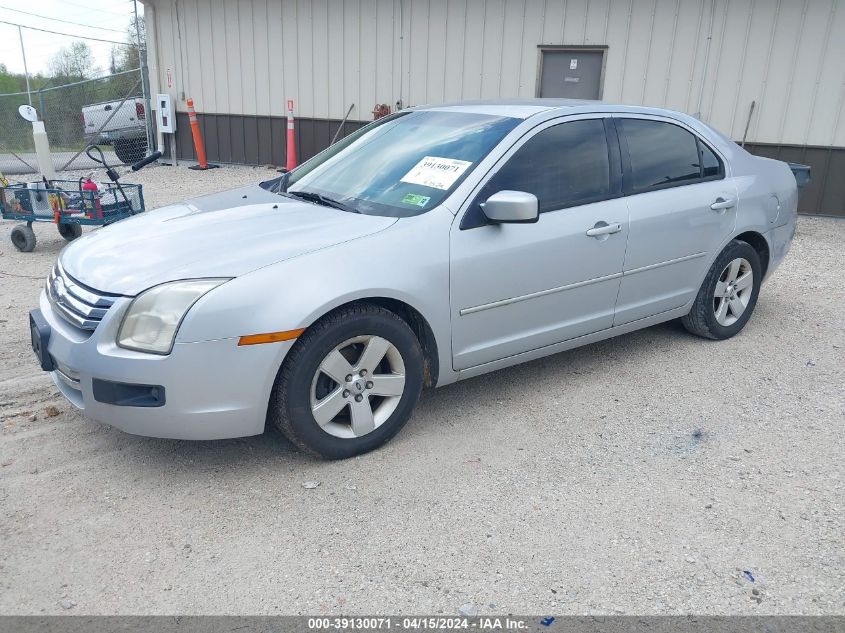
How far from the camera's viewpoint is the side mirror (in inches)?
136

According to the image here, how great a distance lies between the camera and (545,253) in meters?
3.83

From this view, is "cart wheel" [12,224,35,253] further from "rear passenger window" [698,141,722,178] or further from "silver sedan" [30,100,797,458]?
"rear passenger window" [698,141,722,178]

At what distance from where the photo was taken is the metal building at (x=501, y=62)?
32.1ft

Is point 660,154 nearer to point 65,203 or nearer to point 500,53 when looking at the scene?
point 65,203

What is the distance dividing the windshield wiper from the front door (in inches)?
→ 24.1

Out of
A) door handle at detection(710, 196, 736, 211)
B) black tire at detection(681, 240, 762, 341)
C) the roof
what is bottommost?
black tire at detection(681, 240, 762, 341)

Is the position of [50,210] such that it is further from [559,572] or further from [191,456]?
[559,572]

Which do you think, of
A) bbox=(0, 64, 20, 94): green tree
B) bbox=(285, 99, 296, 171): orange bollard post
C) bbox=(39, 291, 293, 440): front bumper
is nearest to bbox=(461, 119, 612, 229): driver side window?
bbox=(39, 291, 293, 440): front bumper

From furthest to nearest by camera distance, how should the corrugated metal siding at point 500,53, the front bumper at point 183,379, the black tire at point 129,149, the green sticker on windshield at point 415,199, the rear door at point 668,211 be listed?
the black tire at point 129,149 → the corrugated metal siding at point 500,53 → the rear door at point 668,211 → the green sticker on windshield at point 415,199 → the front bumper at point 183,379

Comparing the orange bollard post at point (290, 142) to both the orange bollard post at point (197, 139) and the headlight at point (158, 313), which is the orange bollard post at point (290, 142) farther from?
the headlight at point (158, 313)

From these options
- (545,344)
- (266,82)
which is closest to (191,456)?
(545,344)

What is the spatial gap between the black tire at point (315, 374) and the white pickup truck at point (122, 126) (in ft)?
41.1

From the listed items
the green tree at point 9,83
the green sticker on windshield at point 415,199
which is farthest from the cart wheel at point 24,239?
the green tree at point 9,83

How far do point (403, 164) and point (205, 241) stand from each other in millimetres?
1189
